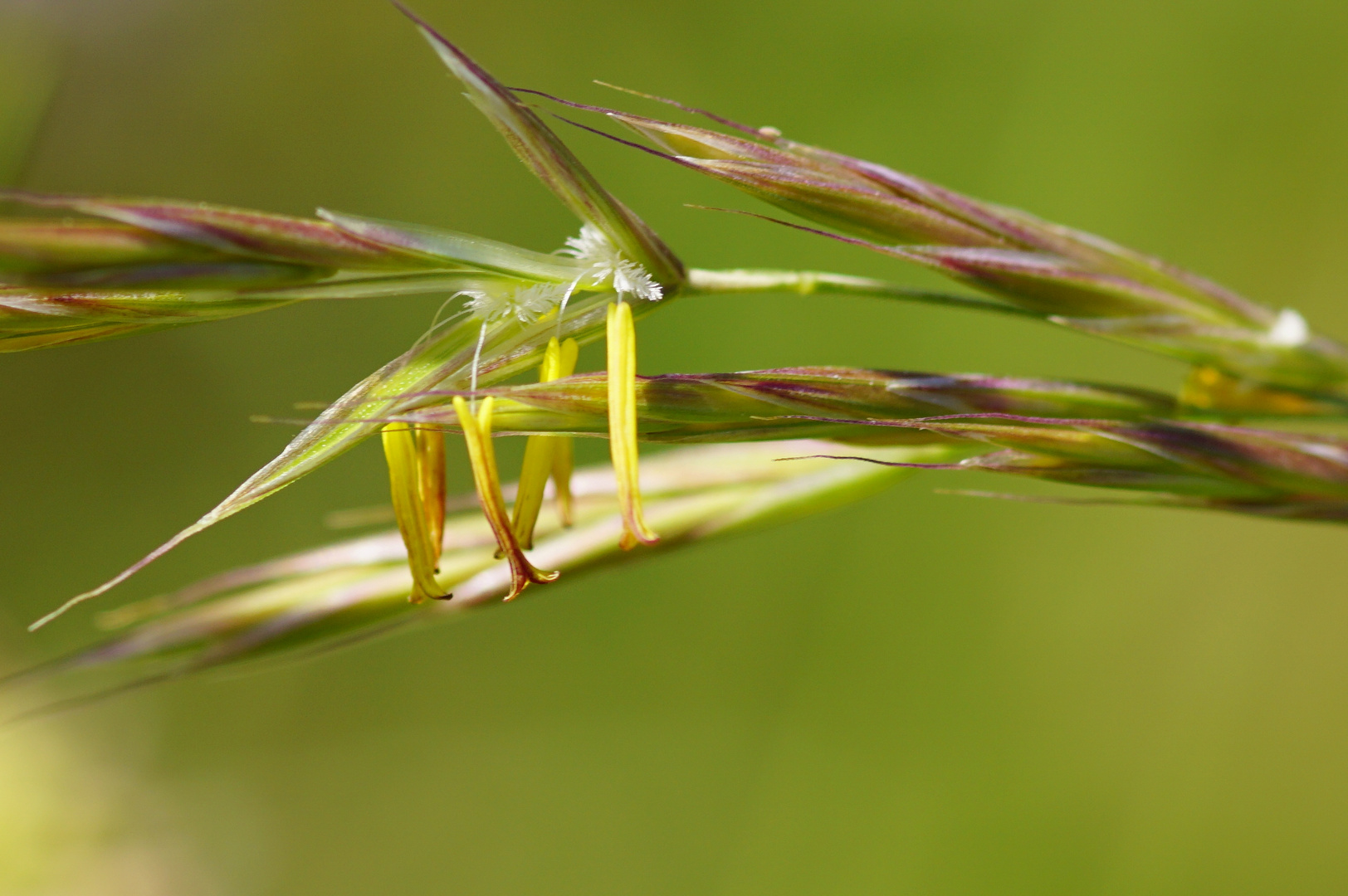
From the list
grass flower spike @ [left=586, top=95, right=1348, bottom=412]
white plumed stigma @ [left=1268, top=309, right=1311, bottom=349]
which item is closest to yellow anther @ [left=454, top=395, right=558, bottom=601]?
grass flower spike @ [left=586, top=95, right=1348, bottom=412]

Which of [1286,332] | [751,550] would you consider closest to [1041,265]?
[1286,332]

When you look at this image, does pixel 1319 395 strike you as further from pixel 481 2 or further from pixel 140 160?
pixel 140 160

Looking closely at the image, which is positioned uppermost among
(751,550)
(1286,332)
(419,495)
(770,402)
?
(1286,332)

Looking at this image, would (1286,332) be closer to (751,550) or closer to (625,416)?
(625,416)

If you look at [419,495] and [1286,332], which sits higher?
[1286,332]

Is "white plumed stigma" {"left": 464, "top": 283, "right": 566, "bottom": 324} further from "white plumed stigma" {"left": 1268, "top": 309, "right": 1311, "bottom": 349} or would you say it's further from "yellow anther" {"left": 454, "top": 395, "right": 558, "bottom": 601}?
"white plumed stigma" {"left": 1268, "top": 309, "right": 1311, "bottom": 349}

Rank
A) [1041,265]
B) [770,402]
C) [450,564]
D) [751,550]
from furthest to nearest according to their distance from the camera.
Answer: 1. [751,550]
2. [450,564]
3. [1041,265]
4. [770,402]
